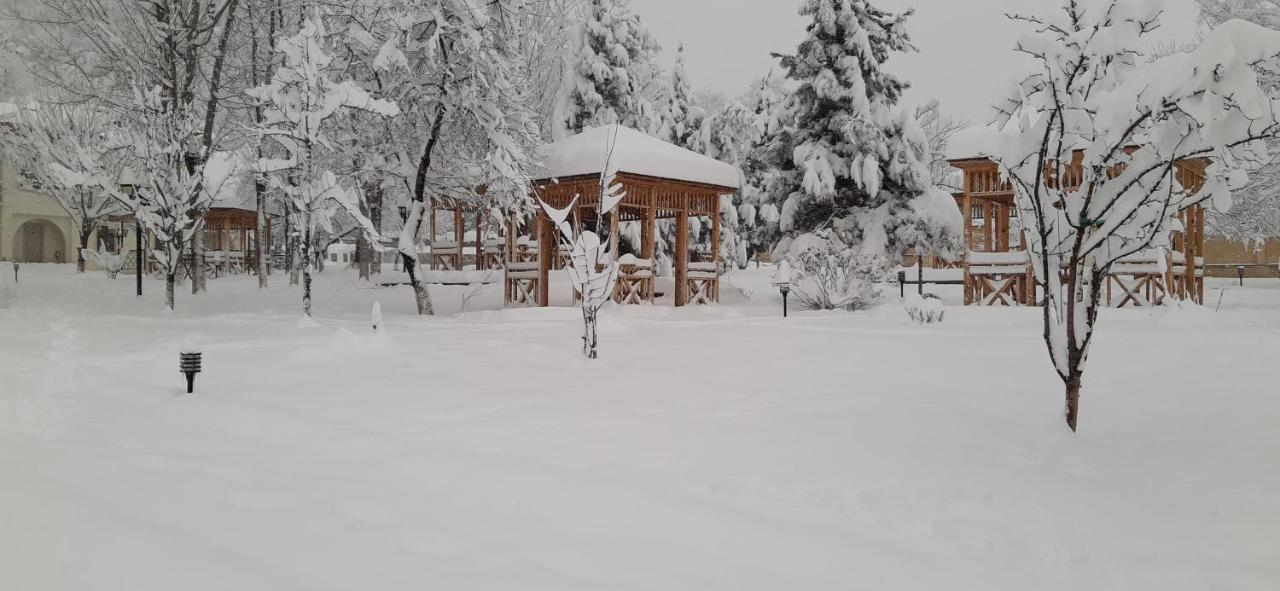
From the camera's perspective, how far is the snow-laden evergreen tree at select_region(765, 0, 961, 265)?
17359 millimetres

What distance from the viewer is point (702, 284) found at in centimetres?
1658

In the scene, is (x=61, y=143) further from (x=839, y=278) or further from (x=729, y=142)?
(x=839, y=278)

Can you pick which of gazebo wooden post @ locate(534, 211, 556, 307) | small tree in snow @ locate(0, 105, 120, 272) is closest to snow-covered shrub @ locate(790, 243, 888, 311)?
gazebo wooden post @ locate(534, 211, 556, 307)

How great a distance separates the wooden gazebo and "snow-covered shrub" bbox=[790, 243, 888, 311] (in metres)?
2.43

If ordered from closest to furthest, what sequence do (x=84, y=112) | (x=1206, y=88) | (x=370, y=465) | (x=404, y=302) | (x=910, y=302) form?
(x=1206, y=88) < (x=370, y=465) < (x=910, y=302) < (x=404, y=302) < (x=84, y=112)

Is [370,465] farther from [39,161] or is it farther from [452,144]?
[39,161]

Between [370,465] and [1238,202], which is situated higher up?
[1238,202]

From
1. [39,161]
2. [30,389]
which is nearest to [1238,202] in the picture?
[30,389]

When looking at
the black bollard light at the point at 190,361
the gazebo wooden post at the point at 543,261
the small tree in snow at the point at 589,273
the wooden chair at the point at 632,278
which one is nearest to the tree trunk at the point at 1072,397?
the small tree in snow at the point at 589,273

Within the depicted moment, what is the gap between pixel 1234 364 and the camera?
664 centimetres

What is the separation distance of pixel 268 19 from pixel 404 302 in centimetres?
1071

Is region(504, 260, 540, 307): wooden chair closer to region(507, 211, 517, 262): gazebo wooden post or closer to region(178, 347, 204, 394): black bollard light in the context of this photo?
region(507, 211, 517, 262): gazebo wooden post

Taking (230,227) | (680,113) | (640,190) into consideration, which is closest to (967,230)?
(640,190)

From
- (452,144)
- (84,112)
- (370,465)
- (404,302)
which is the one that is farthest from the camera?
(84,112)
